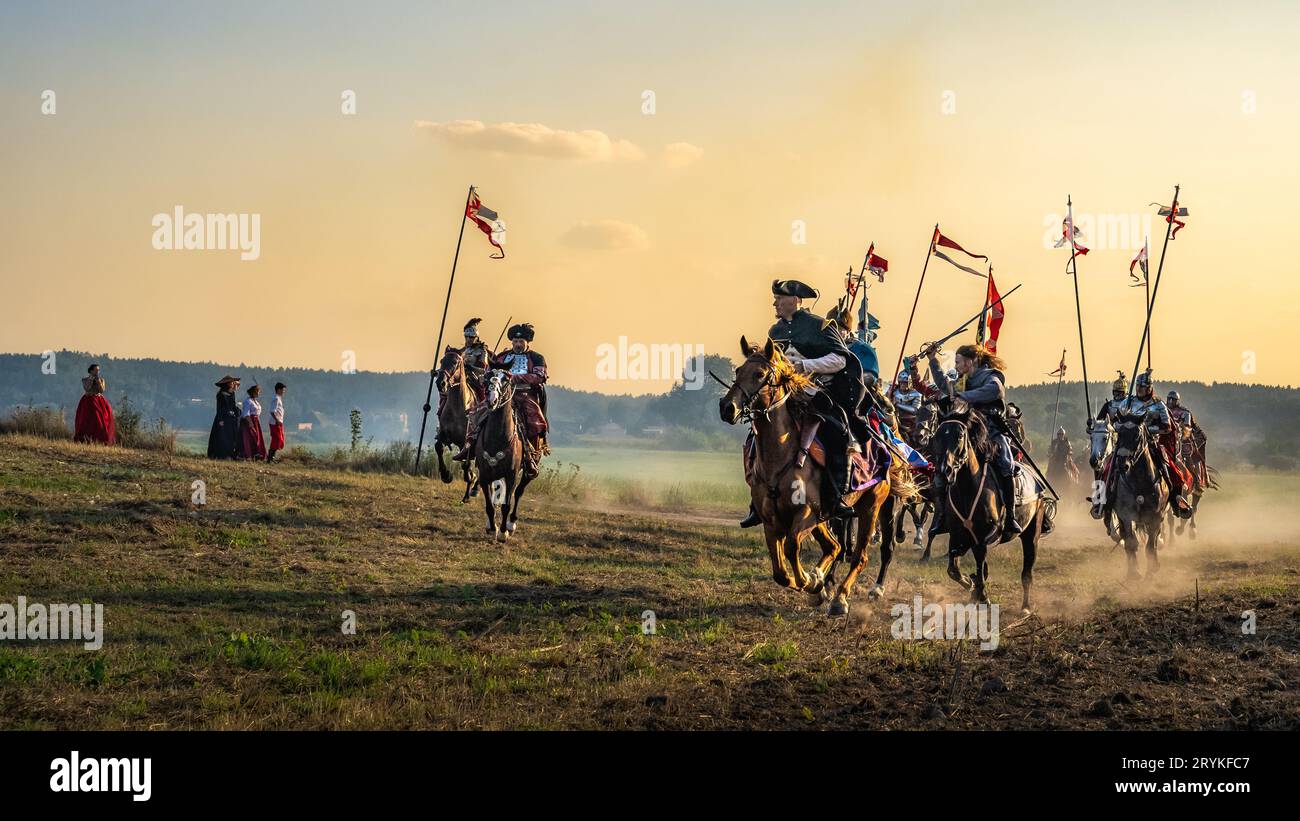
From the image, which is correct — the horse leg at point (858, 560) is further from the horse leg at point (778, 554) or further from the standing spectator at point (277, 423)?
the standing spectator at point (277, 423)

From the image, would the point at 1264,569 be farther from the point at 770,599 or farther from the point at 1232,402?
the point at 1232,402

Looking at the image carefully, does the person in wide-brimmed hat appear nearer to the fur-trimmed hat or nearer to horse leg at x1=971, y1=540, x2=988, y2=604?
the fur-trimmed hat

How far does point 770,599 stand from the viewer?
16.3 metres

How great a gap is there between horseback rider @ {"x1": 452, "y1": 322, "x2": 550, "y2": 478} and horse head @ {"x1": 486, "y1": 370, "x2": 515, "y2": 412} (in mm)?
182

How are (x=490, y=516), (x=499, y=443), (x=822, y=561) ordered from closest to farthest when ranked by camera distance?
(x=822, y=561) → (x=499, y=443) → (x=490, y=516)

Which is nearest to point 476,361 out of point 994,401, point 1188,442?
point 994,401

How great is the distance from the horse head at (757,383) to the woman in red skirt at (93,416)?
72.5ft

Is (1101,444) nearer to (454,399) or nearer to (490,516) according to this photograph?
(490,516)

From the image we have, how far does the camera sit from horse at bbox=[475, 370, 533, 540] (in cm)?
2002

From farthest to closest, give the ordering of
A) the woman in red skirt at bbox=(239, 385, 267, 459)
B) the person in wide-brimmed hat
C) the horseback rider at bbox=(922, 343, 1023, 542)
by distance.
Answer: the woman in red skirt at bbox=(239, 385, 267, 459) < the person in wide-brimmed hat < the horseback rider at bbox=(922, 343, 1023, 542)

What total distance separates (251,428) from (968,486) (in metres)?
21.6

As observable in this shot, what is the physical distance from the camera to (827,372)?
12.6m

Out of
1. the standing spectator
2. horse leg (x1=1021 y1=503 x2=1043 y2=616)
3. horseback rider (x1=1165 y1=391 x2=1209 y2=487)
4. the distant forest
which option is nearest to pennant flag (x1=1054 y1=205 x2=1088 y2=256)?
horseback rider (x1=1165 y1=391 x2=1209 y2=487)

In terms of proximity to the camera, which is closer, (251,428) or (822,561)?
(822,561)
